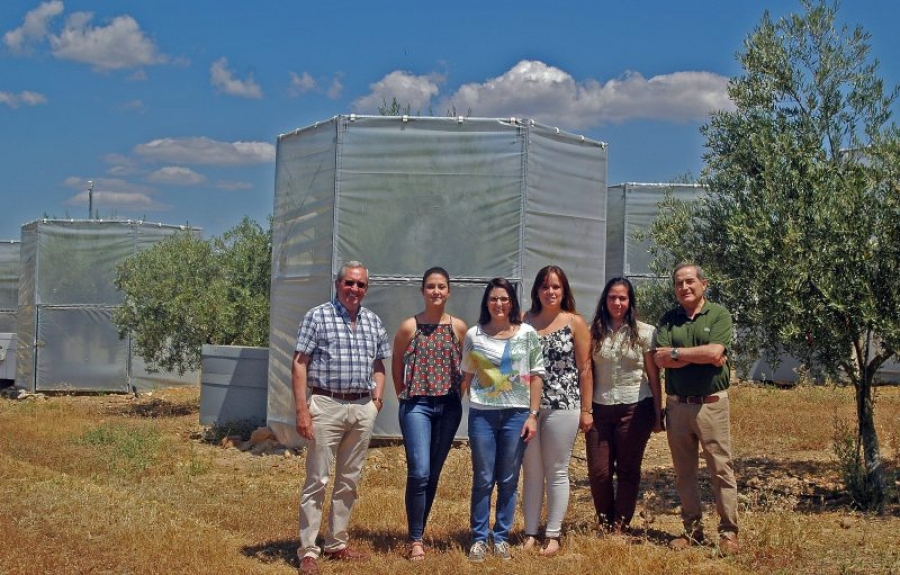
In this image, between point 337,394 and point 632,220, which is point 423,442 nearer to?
point 337,394

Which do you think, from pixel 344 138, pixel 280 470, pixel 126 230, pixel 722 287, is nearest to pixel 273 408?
pixel 280 470

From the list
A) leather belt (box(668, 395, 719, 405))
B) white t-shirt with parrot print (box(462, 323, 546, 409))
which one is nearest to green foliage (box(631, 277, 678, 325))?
leather belt (box(668, 395, 719, 405))

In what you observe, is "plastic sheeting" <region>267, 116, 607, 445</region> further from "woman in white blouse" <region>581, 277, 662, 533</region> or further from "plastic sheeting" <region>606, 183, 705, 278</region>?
"plastic sheeting" <region>606, 183, 705, 278</region>

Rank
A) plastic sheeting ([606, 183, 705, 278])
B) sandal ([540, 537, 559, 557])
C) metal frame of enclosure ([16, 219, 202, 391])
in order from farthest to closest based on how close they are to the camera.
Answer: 1. metal frame of enclosure ([16, 219, 202, 391])
2. plastic sheeting ([606, 183, 705, 278])
3. sandal ([540, 537, 559, 557])

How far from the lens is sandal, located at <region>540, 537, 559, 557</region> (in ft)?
21.9

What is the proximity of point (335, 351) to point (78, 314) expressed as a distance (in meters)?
16.6

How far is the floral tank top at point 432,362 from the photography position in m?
6.63

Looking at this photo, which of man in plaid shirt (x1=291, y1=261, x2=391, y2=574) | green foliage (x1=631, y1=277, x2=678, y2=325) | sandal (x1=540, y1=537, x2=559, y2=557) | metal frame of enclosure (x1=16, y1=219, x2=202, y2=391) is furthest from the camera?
metal frame of enclosure (x1=16, y1=219, x2=202, y2=391)

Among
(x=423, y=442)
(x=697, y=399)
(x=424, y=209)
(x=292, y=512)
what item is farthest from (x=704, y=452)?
(x=424, y=209)

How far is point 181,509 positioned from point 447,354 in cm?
328

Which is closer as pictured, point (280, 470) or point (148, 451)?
point (280, 470)

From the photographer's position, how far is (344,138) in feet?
38.5

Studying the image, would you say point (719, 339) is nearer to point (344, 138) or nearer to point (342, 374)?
point (342, 374)

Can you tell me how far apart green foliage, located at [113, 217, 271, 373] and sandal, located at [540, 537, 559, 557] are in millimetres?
11197
